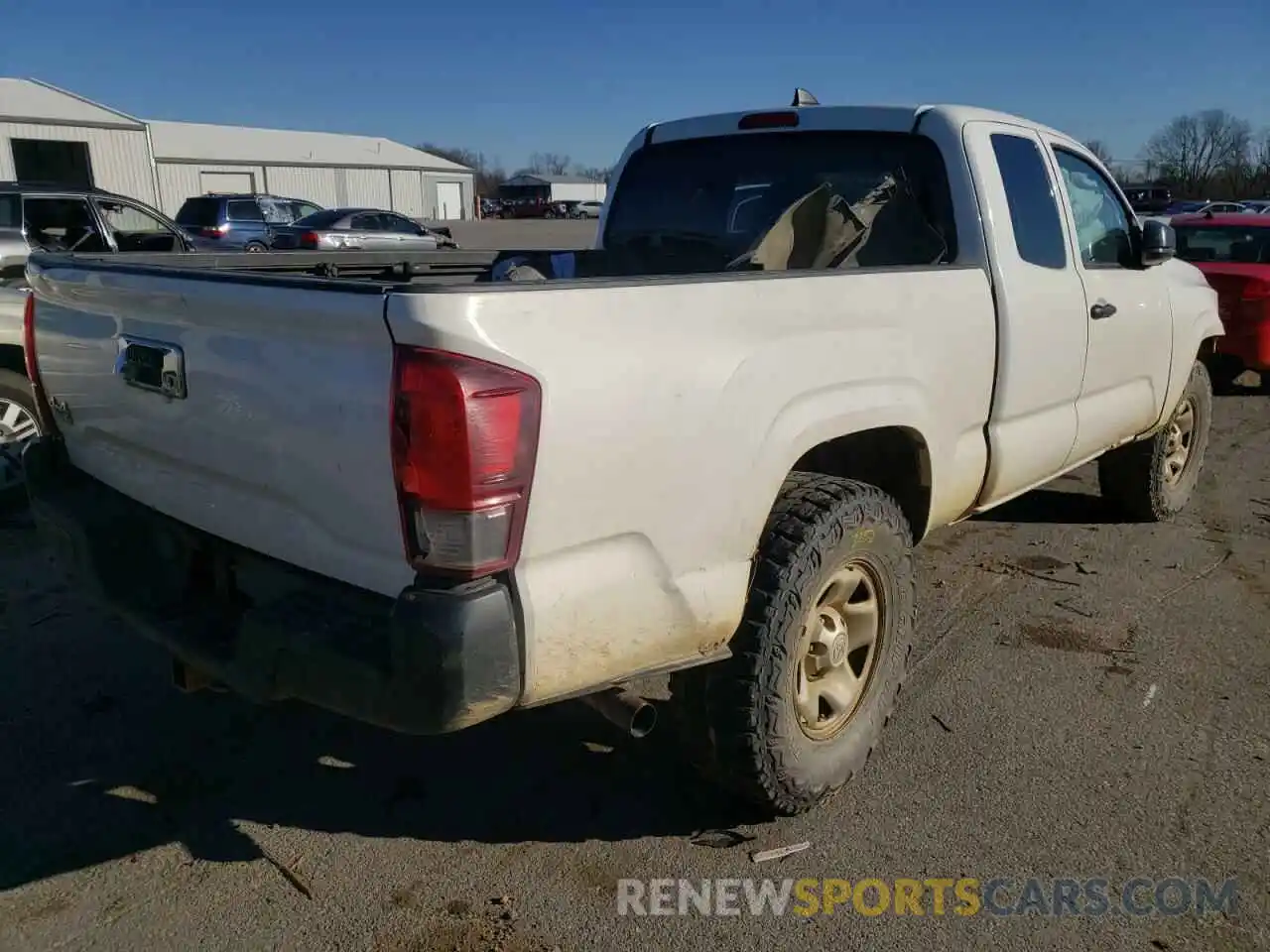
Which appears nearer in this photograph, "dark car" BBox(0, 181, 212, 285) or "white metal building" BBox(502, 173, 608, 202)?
"dark car" BBox(0, 181, 212, 285)

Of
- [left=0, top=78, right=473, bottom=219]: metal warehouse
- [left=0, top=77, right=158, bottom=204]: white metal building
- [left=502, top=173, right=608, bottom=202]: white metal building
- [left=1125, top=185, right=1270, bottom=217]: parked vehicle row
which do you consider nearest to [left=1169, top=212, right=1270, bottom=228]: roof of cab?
[left=1125, top=185, right=1270, bottom=217]: parked vehicle row

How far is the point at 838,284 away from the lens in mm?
2883

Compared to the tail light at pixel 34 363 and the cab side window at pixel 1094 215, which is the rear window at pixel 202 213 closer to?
the tail light at pixel 34 363

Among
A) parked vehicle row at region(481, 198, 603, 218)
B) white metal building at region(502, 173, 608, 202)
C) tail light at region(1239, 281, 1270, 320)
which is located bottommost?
parked vehicle row at region(481, 198, 603, 218)

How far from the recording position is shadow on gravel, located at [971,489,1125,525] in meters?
6.03

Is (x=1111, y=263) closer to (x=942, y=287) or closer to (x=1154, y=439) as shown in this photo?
(x=1154, y=439)

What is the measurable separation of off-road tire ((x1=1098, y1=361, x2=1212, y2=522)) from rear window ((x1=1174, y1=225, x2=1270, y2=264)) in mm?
4888

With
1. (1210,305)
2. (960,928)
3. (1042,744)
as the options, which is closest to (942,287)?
(1042,744)

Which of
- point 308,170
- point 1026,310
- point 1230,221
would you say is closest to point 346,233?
point 1230,221

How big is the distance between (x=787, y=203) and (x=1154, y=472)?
2888mm

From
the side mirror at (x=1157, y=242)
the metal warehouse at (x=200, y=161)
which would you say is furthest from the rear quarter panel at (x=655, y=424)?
the metal warehouse at (x=200, y=161)

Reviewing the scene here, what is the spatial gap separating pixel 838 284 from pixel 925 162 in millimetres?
1325

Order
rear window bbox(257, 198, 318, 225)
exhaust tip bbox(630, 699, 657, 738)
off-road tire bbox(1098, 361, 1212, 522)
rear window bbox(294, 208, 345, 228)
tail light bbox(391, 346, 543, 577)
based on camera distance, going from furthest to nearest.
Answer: rear window bbox(257, 198, 318, 225)
rear window bbox(294, 208, 345, 228)
off-road tire bbox(1098, 361, 1212, 522)
exhaust tip bbox(630, 699, 657, 738)
tail light bbox(391, 346, 543, 577)

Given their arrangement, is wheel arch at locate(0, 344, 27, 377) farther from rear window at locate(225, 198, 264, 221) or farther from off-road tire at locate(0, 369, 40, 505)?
rear window at locate(225, 198, 264, 221)
